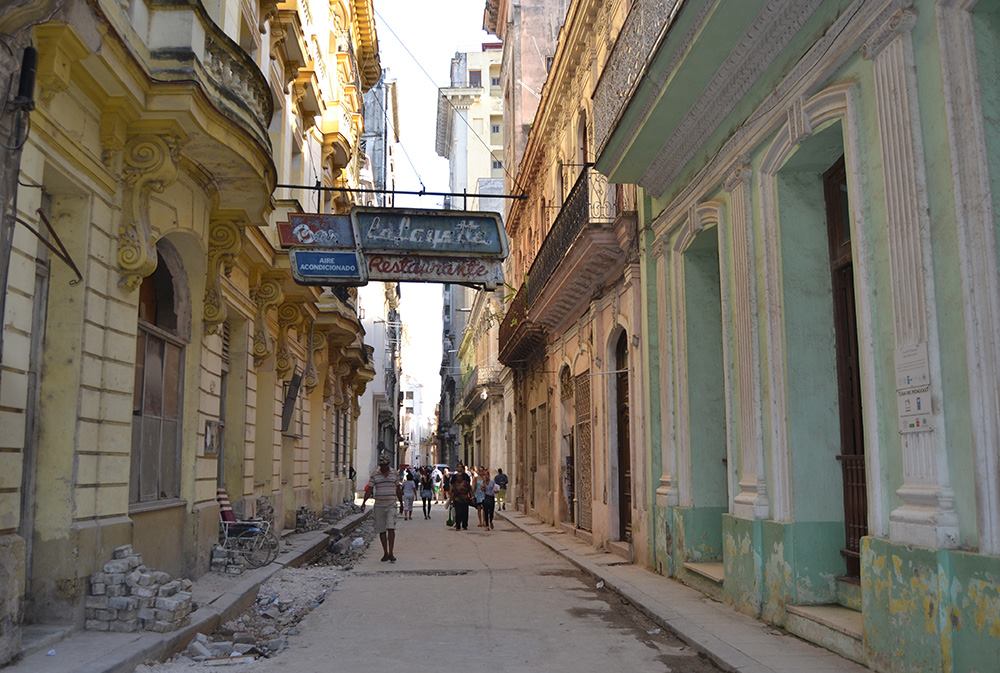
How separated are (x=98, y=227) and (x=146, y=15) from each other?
6.99 ft

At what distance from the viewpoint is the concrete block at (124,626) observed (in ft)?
24.1

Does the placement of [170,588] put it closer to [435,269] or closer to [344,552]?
[435,269]

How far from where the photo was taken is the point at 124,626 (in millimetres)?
7348

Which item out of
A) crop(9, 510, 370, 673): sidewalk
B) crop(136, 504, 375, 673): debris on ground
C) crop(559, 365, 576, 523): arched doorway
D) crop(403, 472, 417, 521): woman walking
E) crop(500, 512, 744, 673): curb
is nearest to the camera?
crop(9, 510, 370, 673): sidewalk

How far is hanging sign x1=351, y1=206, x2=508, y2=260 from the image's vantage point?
12.0m

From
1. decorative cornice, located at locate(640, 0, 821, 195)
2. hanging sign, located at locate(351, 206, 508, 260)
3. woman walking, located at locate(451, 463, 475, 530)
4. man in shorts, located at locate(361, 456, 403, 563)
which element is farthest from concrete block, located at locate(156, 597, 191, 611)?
woman walking, located at locate(451, 463, 475, 530)

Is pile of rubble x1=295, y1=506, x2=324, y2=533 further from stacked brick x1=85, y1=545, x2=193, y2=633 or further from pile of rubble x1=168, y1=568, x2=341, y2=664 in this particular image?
stacked brick x1=85, y1=545, x2=193, y2=633

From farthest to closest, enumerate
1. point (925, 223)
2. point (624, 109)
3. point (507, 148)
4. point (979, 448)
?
point (507, 148)
point (624, 109)
point (925, 223)
point (979, 448)

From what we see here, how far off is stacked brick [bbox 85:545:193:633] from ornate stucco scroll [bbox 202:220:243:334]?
4171 mm

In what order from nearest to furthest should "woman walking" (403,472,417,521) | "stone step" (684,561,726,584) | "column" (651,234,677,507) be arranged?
1. "stone step" (684,561,726,584)
2. "column" (651,234,677,507)
3. "woman walking" (403,472,417,521)

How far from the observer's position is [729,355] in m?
9.59

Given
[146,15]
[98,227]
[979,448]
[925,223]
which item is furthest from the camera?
[146,15]

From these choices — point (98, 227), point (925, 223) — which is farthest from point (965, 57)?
point (98, 227)

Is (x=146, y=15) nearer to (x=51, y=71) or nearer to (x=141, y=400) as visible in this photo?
(x=51, y=71)
